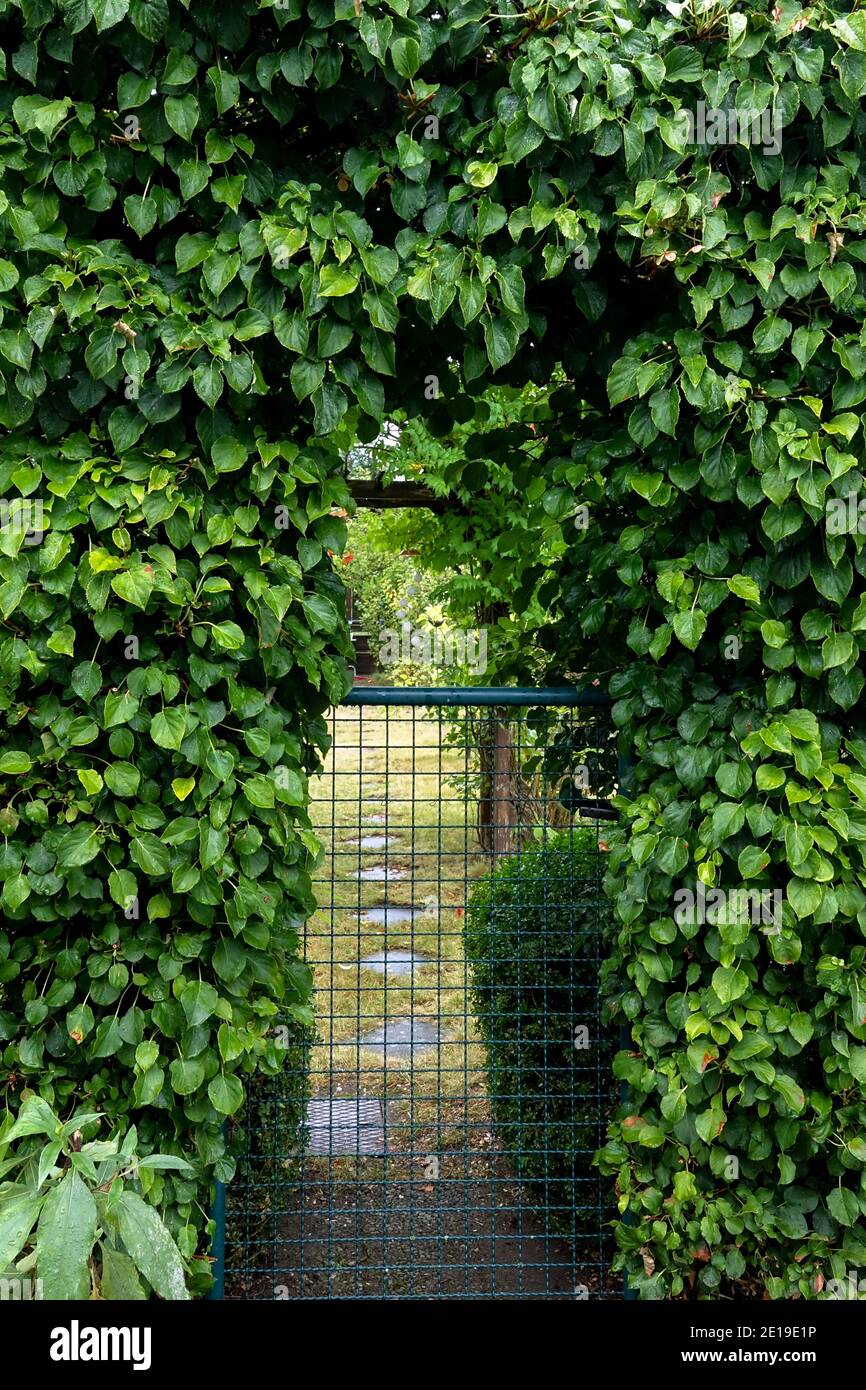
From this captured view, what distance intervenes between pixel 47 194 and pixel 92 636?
3.17 ft

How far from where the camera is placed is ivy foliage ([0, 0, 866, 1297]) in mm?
2316

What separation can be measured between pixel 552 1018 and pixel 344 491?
1.92 m

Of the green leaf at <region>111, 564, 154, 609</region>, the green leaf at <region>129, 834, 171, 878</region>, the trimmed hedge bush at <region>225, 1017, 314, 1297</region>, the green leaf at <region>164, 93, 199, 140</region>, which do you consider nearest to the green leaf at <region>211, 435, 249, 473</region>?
the green leaf at <region>111, 564, 154, 609</region>

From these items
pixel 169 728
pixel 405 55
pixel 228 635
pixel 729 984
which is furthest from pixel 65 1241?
pixel 405 55

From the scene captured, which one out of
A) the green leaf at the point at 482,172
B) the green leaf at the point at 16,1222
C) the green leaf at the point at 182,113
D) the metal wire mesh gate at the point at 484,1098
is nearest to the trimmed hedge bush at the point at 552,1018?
the metal wire mesh gate at the point at 484,1098

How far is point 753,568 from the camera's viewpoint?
2.60m

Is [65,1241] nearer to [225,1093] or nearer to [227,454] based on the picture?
[225,1093]

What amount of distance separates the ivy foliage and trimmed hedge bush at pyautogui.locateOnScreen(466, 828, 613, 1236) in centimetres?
46

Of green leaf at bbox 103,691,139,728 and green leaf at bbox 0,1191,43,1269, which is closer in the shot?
green leaf at bbox 0,1191,43,1269

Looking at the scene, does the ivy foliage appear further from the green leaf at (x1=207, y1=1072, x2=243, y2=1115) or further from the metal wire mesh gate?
the metal wire mesh gate

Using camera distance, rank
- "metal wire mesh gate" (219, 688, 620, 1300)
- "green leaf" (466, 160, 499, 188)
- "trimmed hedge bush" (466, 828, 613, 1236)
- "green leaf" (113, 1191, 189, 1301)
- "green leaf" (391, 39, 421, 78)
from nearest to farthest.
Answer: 1. "green leaf" (113, 1191, 189, 1301)
2. "green leaf" (391, 39, 421, 78)
3. "green leaf" (466, 160, 499, 188)
4. "metal wire mesh gate" (219, 688, 620, 1300)
5. "trimmed hedge bush" (466, 828, 613, 1236)

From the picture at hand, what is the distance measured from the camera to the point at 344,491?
2.56m

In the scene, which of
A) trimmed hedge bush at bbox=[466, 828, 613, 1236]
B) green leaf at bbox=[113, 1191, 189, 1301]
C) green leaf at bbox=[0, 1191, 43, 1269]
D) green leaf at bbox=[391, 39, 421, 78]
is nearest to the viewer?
green leaf at bbox=[0, 1191, 43, 1269]

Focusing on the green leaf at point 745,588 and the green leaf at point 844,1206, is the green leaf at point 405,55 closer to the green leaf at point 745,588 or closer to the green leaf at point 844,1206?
the green leaf at point 745,588
